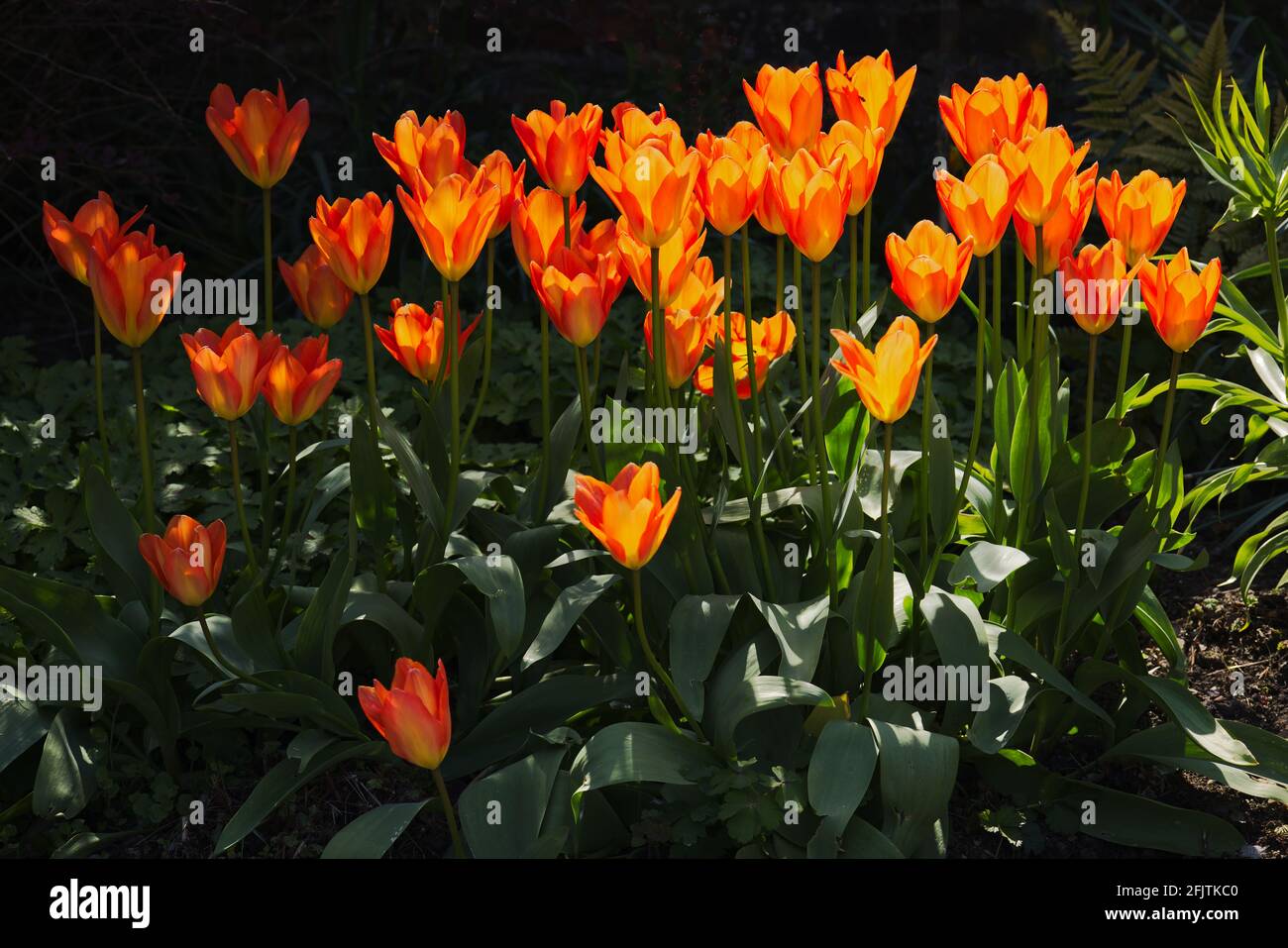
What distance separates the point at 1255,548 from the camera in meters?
2.96

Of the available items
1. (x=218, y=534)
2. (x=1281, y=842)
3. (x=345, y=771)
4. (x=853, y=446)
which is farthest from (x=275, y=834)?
(x=1281, y=842)

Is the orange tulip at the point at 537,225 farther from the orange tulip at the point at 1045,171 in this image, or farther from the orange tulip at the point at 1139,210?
the orange tulip at the point at 1139,210

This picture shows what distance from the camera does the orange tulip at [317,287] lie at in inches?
97.3

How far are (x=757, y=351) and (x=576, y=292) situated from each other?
497 millimetres

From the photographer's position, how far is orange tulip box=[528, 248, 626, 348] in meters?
2.24

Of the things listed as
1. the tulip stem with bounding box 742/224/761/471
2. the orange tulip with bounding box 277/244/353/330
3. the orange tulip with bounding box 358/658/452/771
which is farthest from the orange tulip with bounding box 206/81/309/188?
the orange tulip with bounding box 358/658/452/771

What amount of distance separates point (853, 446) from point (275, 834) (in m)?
A: 1.27

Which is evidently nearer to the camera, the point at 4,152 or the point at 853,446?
the point at 853,446

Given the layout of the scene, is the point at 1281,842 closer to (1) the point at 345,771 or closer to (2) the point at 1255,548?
(2) the point at 1255,548

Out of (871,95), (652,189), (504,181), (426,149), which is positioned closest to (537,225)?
(504,181)

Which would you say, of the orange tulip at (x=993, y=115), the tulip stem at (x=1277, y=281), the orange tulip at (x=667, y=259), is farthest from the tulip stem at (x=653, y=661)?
the tulip stem at (x=1277, y=281)

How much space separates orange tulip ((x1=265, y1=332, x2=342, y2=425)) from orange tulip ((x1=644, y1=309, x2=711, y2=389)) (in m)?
0.57

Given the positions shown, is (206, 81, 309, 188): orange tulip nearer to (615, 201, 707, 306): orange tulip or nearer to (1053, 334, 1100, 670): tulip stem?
(615, 201, 707, 306): orange tulip

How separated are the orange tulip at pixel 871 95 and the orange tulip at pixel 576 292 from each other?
553 mm
